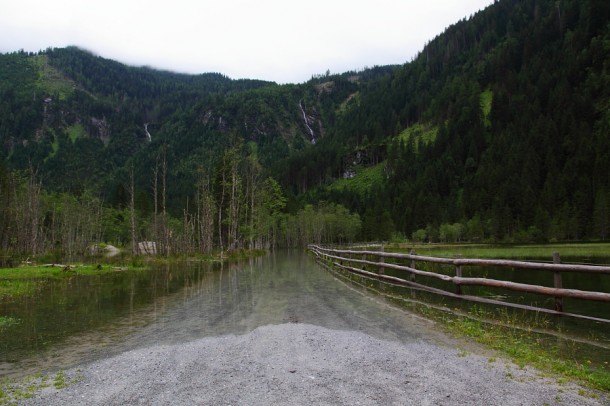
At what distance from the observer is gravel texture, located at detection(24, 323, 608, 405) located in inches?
193

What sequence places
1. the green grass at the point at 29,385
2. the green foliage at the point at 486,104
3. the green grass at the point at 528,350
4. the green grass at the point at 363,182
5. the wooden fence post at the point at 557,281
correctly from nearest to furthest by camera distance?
the green grass at the point at 29,385, the green grass at the point at 528,350, the wooden fence post at the point at 557,281, the green foliage at the point at 486,104, the green grass at the point at 363,182

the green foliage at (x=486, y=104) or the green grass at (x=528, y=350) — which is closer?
the green grass at (x=528, y=350)

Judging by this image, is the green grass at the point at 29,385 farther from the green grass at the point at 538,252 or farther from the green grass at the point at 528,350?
the green grass at the point at 538,252

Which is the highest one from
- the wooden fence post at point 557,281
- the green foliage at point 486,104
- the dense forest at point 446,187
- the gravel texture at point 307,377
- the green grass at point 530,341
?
the green foliage at point 486,104

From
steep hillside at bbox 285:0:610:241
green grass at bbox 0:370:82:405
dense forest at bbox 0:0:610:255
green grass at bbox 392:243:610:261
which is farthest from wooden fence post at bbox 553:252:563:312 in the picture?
steep hillside at bbox 285:0:610:241

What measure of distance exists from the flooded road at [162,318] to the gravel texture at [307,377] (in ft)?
3.64

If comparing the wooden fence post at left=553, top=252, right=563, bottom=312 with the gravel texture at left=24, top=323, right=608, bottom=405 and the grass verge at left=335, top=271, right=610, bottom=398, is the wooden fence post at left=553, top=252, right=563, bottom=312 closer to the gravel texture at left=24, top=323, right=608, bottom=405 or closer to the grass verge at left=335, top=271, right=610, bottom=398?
the grass verge at left=335, top=271, right=610, bottom=398

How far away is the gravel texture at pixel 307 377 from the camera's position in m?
4.91

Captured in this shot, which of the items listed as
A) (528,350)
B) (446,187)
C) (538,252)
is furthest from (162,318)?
(446,187)

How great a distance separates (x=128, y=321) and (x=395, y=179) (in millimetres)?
167422

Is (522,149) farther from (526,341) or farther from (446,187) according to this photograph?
(526,341)

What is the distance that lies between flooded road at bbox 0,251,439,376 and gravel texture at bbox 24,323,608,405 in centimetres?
111

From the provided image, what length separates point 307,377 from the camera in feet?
18.6

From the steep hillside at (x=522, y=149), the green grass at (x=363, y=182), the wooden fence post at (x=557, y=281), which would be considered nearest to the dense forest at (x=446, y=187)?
the steep hillside at (x=522, y=149)
